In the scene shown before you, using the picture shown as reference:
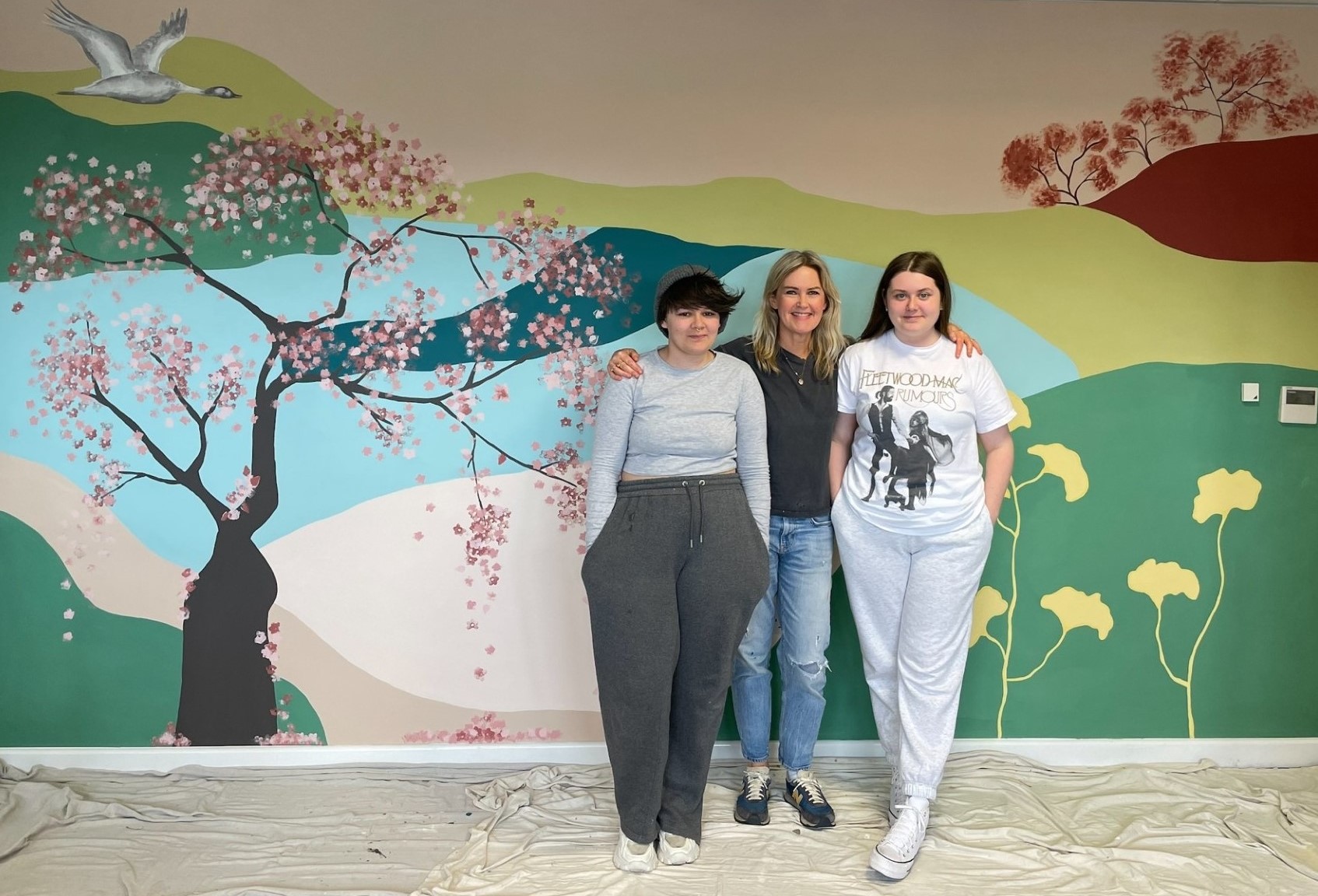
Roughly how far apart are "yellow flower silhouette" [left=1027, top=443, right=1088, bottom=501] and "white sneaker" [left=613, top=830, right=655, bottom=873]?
1.60m

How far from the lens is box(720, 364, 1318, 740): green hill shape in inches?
105

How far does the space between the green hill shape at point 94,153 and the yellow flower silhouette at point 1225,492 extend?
9.05ft

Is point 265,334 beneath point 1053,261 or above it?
beneath

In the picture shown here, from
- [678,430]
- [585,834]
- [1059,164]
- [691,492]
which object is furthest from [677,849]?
[1059,164]

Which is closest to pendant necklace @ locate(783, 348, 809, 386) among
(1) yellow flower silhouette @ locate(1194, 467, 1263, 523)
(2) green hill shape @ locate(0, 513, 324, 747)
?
(1) yellow flower silhouette @ locate(1194, 467, 1263, 523)

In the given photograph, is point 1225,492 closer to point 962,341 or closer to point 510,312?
point 962,341

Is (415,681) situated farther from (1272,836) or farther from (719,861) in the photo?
(1272,836)

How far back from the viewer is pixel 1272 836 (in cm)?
230

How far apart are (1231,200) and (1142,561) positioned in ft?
3.68

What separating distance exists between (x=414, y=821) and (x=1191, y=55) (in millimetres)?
3146

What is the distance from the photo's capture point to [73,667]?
2.61m

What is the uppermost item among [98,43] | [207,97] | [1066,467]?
[98,43]

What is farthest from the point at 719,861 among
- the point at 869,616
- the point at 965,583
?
the point at 965,583

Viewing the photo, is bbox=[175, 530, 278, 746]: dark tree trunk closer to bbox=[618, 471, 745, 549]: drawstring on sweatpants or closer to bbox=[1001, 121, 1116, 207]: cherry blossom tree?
bbox=[618, 471, 745, 549]: drawstring on sweatpants
